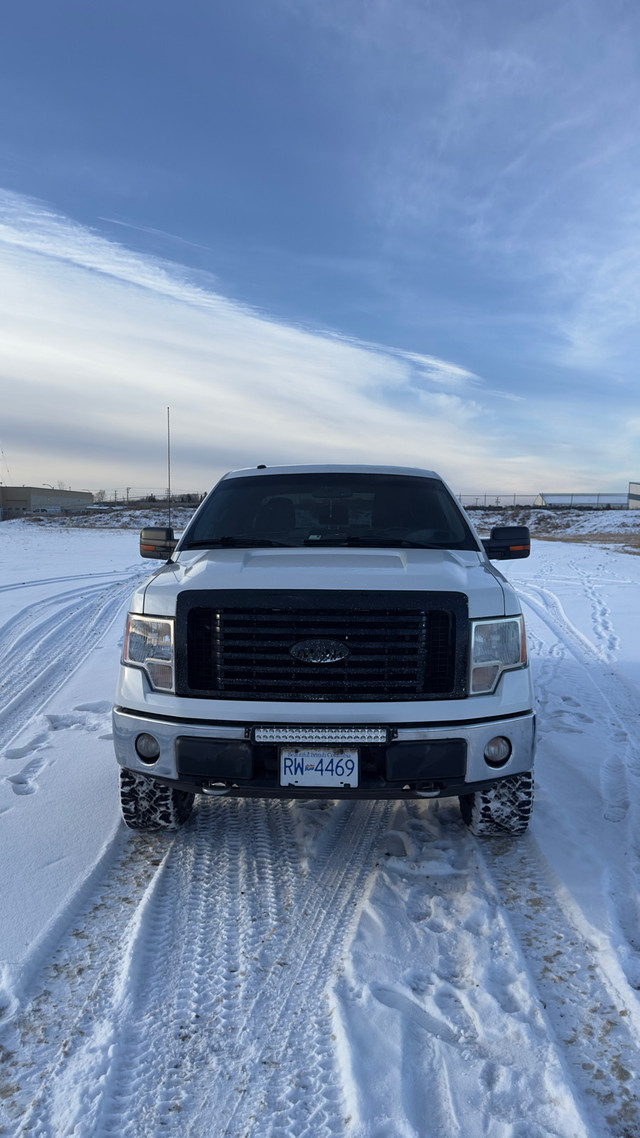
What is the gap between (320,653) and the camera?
291 cm

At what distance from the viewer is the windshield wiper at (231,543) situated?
12.6ft

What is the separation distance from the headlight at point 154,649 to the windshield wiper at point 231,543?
86 centimetres

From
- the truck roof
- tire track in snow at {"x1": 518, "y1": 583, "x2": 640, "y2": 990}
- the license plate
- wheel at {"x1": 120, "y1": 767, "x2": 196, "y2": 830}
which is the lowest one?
tire track in snow at {"x1": 518, "y1": 583, "x2": 640, "y2": 990}

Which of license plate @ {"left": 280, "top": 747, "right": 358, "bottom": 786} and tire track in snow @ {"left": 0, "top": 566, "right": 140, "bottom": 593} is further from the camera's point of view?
tire track in snow @ {"left": 0, "top": 566, "right": 140, "bottom": 593}

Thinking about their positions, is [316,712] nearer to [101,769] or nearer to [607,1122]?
[607,1122]

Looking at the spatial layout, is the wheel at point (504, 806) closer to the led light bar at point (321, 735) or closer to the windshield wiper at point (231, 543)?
the led light bar at point (321, 735)

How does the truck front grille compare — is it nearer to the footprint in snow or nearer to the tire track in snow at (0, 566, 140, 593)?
the footprint in snow

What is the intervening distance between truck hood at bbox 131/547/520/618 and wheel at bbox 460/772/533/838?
832mm

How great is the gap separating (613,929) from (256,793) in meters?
1.51

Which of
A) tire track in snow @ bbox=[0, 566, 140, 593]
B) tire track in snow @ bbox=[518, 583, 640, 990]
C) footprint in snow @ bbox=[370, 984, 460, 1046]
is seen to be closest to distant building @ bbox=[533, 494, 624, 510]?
tire track in snow @ bbox=[0, 566, 140, 593]

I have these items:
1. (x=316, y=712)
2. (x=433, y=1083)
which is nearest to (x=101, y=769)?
(x=316, y=712)

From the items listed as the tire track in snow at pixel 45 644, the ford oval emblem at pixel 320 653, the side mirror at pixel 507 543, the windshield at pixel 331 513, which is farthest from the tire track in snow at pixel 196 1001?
the tire track in snow at pixel 45 644

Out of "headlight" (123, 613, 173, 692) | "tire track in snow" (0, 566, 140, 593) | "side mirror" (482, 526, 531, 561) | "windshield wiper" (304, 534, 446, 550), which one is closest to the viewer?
"headlight" (123, 613, 173, 692)

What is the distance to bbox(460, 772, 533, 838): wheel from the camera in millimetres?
3199
